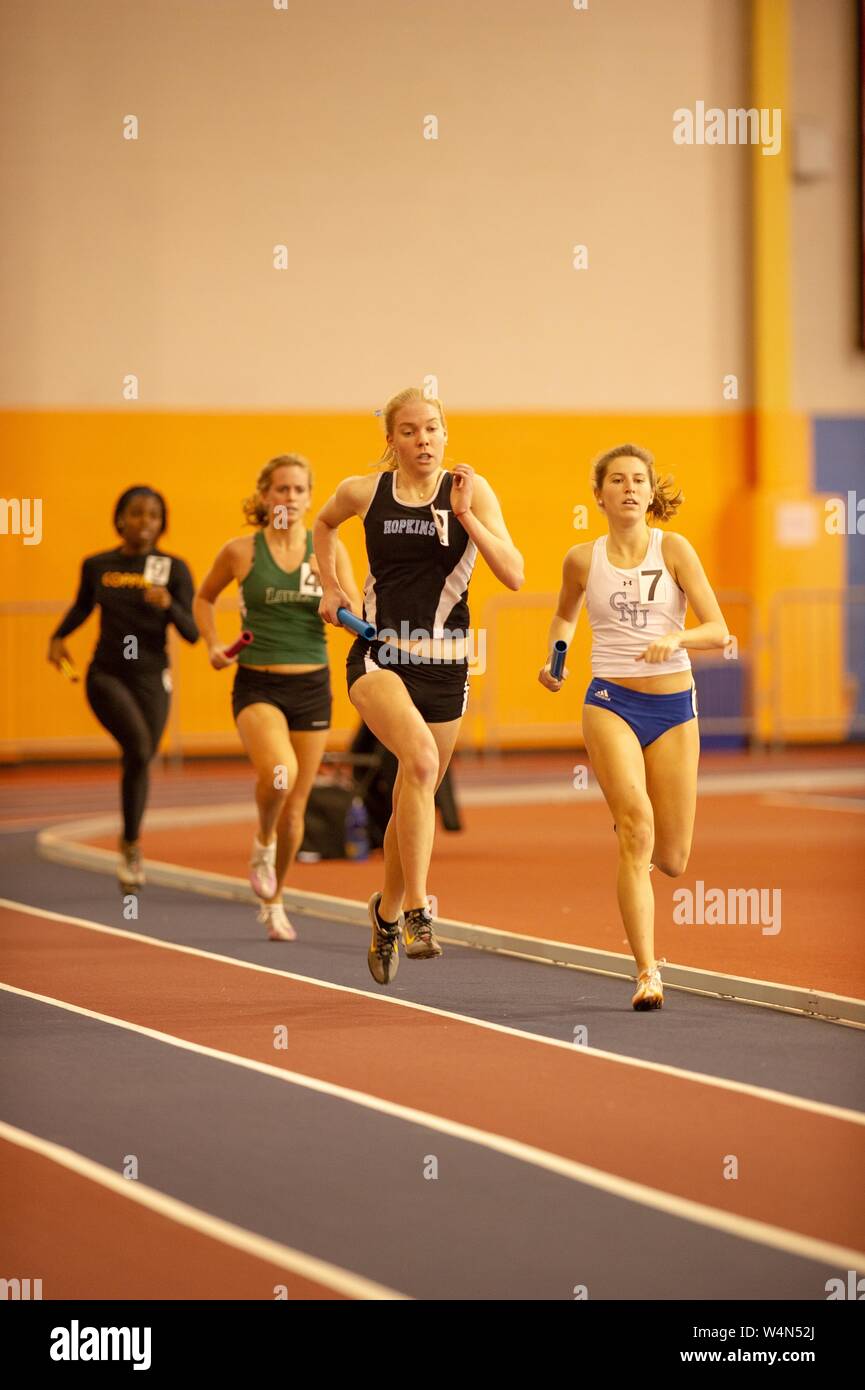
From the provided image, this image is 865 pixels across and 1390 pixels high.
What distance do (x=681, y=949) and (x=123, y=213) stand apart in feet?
45.1

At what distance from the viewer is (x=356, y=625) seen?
26.5ft

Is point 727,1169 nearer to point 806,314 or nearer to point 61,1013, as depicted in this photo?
point 61,1013

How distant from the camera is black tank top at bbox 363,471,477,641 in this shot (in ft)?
26.7

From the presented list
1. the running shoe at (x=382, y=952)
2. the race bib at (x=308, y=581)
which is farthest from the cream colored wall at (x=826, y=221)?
the running shoe at (x=382, y=952)

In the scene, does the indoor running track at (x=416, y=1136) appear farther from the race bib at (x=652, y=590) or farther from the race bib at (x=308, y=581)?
the race bib at (x=308, y=581)

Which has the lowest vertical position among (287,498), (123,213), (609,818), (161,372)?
(609,818)

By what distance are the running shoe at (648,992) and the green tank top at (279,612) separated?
269 centimetres

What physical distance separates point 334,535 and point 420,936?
1787 mm

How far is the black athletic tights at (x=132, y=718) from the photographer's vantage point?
11852 mm

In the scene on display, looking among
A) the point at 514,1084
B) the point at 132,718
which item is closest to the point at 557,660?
the point at 514,1084

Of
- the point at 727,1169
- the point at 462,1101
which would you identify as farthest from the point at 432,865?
the point at 727,1169

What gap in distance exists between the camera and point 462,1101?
21.4 feet

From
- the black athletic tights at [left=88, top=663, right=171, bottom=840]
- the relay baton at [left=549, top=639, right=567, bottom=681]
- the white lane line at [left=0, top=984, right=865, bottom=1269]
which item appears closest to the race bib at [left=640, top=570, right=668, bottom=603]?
the relay baton at [left=549, top=639, right=567, bottom=681]

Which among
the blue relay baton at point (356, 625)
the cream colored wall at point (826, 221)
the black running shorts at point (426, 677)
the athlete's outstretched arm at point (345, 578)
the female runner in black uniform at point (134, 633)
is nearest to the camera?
the blue relay baton at point (356, 625)
